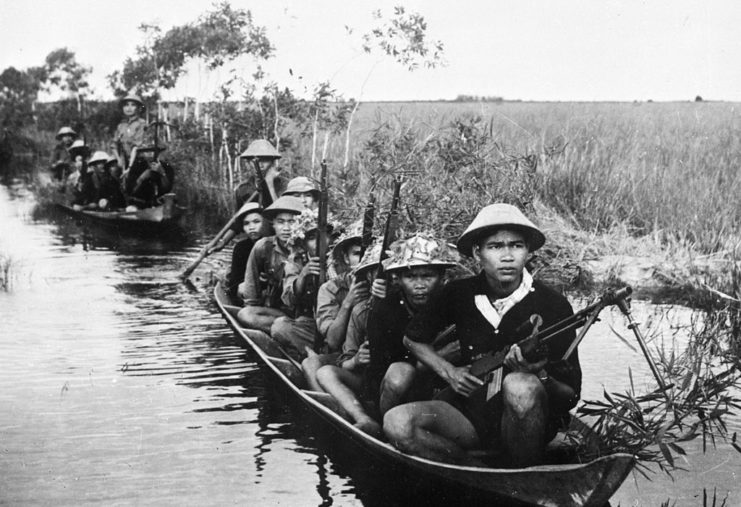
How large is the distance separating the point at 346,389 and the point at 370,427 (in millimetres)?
551

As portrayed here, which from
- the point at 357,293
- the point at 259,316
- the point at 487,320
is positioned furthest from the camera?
the point at 259,316

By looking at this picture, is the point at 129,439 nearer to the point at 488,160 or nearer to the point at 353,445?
the point at 353,445

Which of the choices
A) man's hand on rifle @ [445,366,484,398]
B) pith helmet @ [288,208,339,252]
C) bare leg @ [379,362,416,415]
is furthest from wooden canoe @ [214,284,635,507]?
pith helmet @ [288,208,339,252]

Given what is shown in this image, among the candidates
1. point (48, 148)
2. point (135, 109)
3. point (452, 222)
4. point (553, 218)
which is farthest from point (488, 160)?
point (48, 148)

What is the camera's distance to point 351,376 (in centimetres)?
654

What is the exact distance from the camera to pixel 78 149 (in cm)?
2155

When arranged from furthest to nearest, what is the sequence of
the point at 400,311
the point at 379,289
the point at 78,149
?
the point at 78,149
the point at 379,289
the point at 400,311

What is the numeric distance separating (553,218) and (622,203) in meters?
0.99

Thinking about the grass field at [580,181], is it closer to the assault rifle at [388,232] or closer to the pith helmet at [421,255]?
the assault rifle at [388,232]

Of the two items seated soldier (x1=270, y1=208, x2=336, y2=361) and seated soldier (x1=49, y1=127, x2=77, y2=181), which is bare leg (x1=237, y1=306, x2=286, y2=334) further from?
seated soldier (x1=49, y1=127, x2=77, y2=181)

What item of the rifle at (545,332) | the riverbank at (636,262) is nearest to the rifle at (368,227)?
the rifle at (545,332)

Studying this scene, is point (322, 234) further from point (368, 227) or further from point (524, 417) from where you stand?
point (524, 417)

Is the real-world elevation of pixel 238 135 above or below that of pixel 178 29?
below

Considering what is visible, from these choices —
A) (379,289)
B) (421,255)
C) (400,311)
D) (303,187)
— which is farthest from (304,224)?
(421,255)
